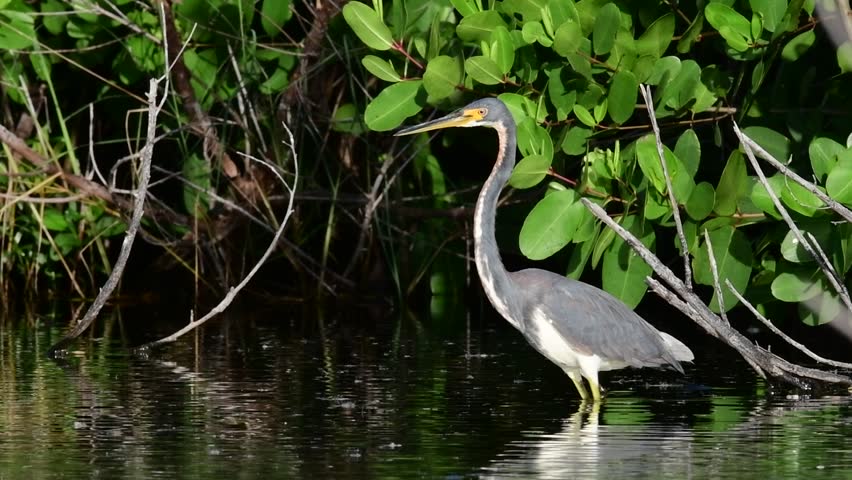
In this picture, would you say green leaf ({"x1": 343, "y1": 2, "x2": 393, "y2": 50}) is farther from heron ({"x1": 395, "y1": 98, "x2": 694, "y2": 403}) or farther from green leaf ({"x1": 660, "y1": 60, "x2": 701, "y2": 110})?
green leaf ({"x1": 660, "y1": 60, "x2": 701, "y2": 110})

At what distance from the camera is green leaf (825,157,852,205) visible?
636 cm

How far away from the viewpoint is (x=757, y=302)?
752 centimetres

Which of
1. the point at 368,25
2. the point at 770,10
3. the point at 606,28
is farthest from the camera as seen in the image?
the point at 368,25

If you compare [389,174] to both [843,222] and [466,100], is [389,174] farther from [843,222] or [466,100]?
[843,222]

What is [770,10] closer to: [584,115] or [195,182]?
[584,115]

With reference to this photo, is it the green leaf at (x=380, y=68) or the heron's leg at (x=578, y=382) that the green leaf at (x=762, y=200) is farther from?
the green leaf at (x=380, y=68)

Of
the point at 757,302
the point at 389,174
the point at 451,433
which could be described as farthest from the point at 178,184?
the point at 451,433

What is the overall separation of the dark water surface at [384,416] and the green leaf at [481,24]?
63.2 inches

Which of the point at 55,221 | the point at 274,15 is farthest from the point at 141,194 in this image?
the point at 55,221

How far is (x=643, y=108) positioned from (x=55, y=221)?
455 cm

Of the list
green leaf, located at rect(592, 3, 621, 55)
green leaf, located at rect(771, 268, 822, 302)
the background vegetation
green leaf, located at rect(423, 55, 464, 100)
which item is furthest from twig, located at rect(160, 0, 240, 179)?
green leaf, located at rect(771, 268, 822, 302)

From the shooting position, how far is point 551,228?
280 inches

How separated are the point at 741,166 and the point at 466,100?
5.17 ft

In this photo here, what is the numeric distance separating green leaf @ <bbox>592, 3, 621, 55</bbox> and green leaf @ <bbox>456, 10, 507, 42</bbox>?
44 cm
